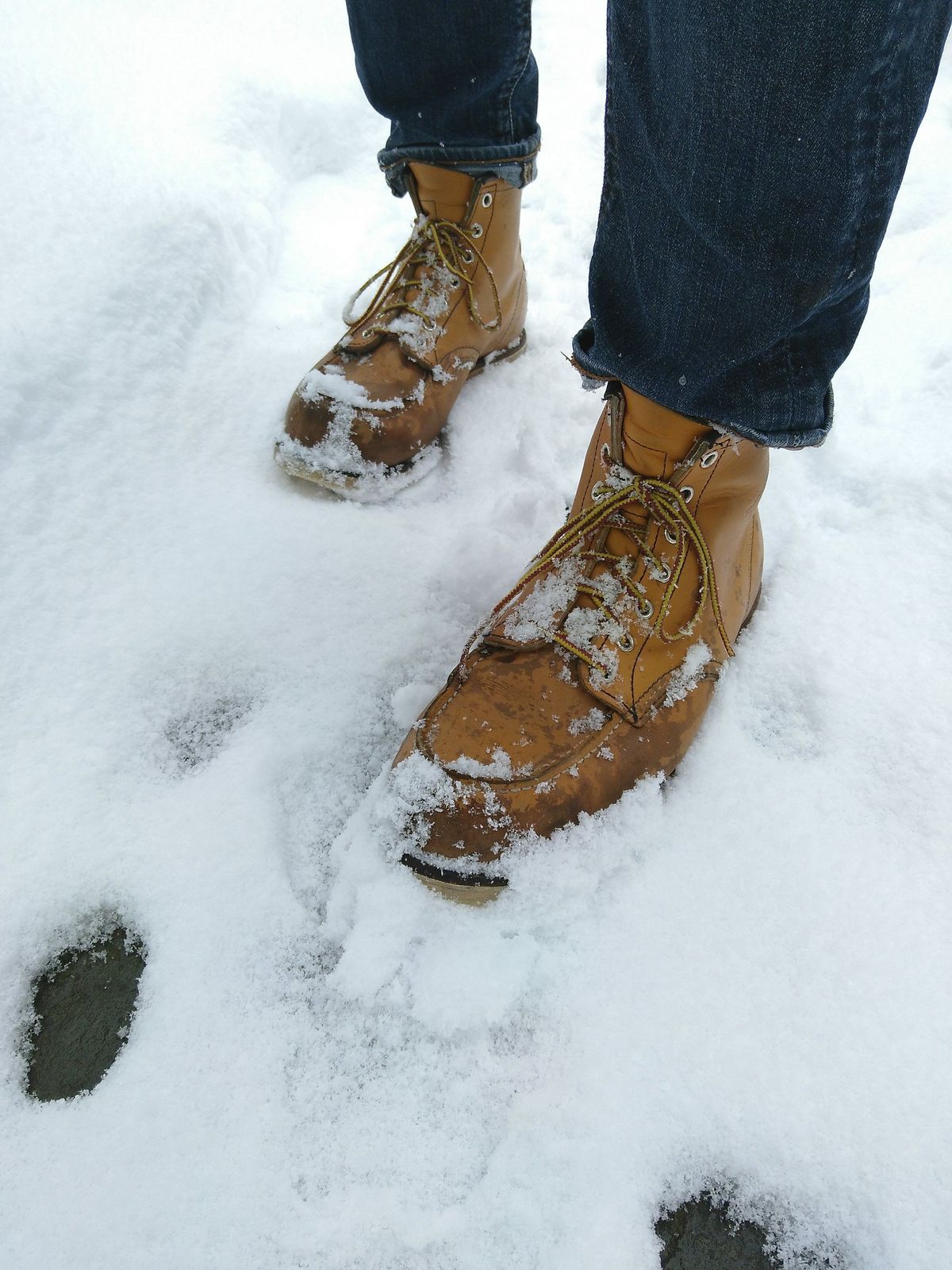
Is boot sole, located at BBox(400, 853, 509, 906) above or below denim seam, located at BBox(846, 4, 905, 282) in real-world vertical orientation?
below

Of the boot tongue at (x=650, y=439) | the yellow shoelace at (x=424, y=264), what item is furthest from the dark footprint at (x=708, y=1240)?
the yellow shoelace at (x=424, y=264)

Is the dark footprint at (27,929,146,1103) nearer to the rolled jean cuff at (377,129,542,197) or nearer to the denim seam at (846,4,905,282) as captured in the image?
the denim seam at (846,4,905,282)

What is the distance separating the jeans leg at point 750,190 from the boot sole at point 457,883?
482 millimetres

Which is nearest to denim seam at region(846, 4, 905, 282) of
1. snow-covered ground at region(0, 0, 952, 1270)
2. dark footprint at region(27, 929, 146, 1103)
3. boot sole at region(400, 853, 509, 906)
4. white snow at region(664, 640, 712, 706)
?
white snow at region(664, 640, 712, 706)

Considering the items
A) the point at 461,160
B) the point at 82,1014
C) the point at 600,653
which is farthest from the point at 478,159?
the point at 82,1014

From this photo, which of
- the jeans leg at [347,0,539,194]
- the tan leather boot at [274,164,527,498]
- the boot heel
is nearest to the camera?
the jeans leg at [347,0,539,194]

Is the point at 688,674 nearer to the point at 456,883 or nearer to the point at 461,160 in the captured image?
the point at 456,883

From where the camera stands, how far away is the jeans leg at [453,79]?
3.18 feet

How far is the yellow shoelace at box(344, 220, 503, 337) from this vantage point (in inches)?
45.1

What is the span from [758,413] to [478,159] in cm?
67

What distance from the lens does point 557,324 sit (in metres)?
1.42

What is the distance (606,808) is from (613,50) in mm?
690

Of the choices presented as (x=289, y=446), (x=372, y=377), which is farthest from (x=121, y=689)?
(x=372, y=377)

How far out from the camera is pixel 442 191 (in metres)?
1.11
